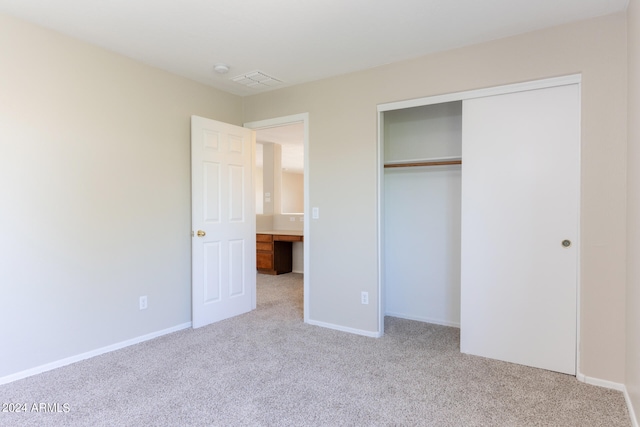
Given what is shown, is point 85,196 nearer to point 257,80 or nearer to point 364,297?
point 257,80

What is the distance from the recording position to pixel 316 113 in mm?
3547

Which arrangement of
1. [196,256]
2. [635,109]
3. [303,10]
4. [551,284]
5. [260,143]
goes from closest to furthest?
[635,109] < [303,10] < [551,284] < [196,256] < [260,143]

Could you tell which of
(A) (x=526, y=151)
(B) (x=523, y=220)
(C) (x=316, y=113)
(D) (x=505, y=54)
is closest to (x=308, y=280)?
(C) (x=316, y=113)

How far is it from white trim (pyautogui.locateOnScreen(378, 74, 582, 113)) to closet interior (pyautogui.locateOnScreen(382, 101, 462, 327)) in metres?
0.56

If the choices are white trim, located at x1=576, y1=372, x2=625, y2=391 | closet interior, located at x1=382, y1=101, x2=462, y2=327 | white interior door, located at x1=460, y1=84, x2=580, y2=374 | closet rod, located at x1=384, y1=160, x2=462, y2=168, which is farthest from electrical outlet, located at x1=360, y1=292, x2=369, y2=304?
white trim, located at x1=576, y1=372, x2=625, y2=391

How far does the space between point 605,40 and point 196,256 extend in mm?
3544

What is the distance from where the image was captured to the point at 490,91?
2.72 meters

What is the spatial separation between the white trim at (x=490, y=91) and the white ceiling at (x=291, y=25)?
14.0 inches

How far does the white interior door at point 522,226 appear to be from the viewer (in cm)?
249

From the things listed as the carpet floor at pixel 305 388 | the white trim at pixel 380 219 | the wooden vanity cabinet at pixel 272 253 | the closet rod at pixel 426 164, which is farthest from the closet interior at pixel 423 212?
the wooden vanity cabinet at pixel 272 253

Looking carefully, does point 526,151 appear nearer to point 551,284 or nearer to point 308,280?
point 551,284

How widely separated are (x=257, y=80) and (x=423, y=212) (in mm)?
2082

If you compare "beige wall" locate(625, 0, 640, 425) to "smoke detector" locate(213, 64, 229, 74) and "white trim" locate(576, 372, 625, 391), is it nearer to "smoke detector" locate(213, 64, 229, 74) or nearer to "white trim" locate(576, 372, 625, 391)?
"white trim" locate(576, 372, 625, 391)

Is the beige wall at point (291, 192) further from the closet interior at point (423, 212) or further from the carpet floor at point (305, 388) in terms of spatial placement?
the carpet floor at point (305, 388)
